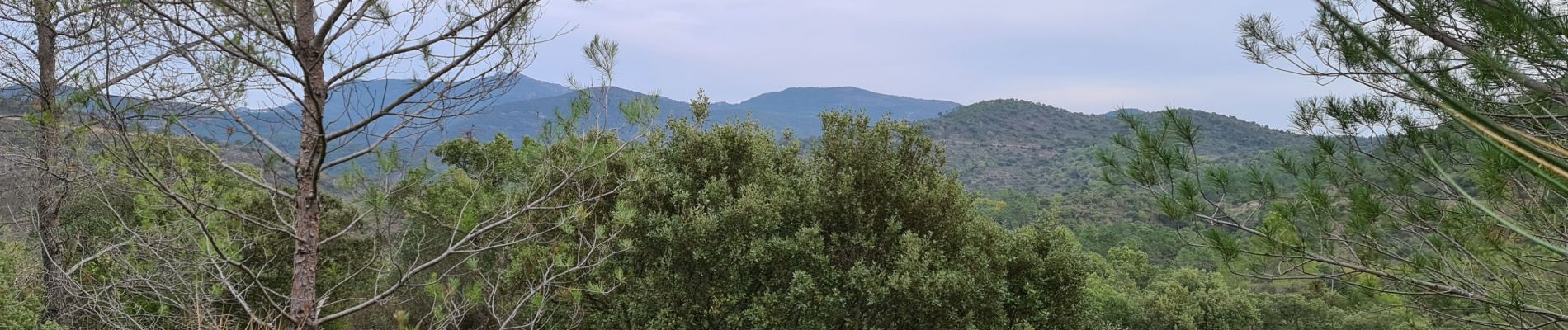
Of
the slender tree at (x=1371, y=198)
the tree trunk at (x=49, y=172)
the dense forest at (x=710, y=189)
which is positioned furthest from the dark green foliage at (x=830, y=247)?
the tree trunk at (x=49, y=172)

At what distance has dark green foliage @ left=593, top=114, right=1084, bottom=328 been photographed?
22.7ft

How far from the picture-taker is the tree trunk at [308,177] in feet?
8.39

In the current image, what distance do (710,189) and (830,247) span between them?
54.5 inches

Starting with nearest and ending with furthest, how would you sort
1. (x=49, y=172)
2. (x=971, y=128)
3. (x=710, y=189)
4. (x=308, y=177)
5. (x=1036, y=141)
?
(x=308, y=177), (x=49, y=172), (x=710, y=189), (x=971, y=128), (x=1036, y=141)

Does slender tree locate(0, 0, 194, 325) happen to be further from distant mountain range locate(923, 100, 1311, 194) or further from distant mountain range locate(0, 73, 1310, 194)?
distant mountain range locate(923, 100, 1311, 194)

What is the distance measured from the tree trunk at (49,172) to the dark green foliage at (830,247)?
409 centimetres

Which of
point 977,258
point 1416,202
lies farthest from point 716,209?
point 1416,202

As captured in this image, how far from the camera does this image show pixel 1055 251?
750 centimetres

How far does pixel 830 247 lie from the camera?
24.7ft

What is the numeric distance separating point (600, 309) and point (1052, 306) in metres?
4.65

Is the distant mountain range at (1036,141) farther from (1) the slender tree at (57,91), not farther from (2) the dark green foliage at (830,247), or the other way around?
(1) the slender tree at (57,91)

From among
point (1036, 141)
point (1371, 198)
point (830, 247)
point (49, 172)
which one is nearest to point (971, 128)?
point (1036, 141)

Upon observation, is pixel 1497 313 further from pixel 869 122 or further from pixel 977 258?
pixel 869 122

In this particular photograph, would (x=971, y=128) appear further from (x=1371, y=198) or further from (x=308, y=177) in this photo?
(x=308, y=177)
